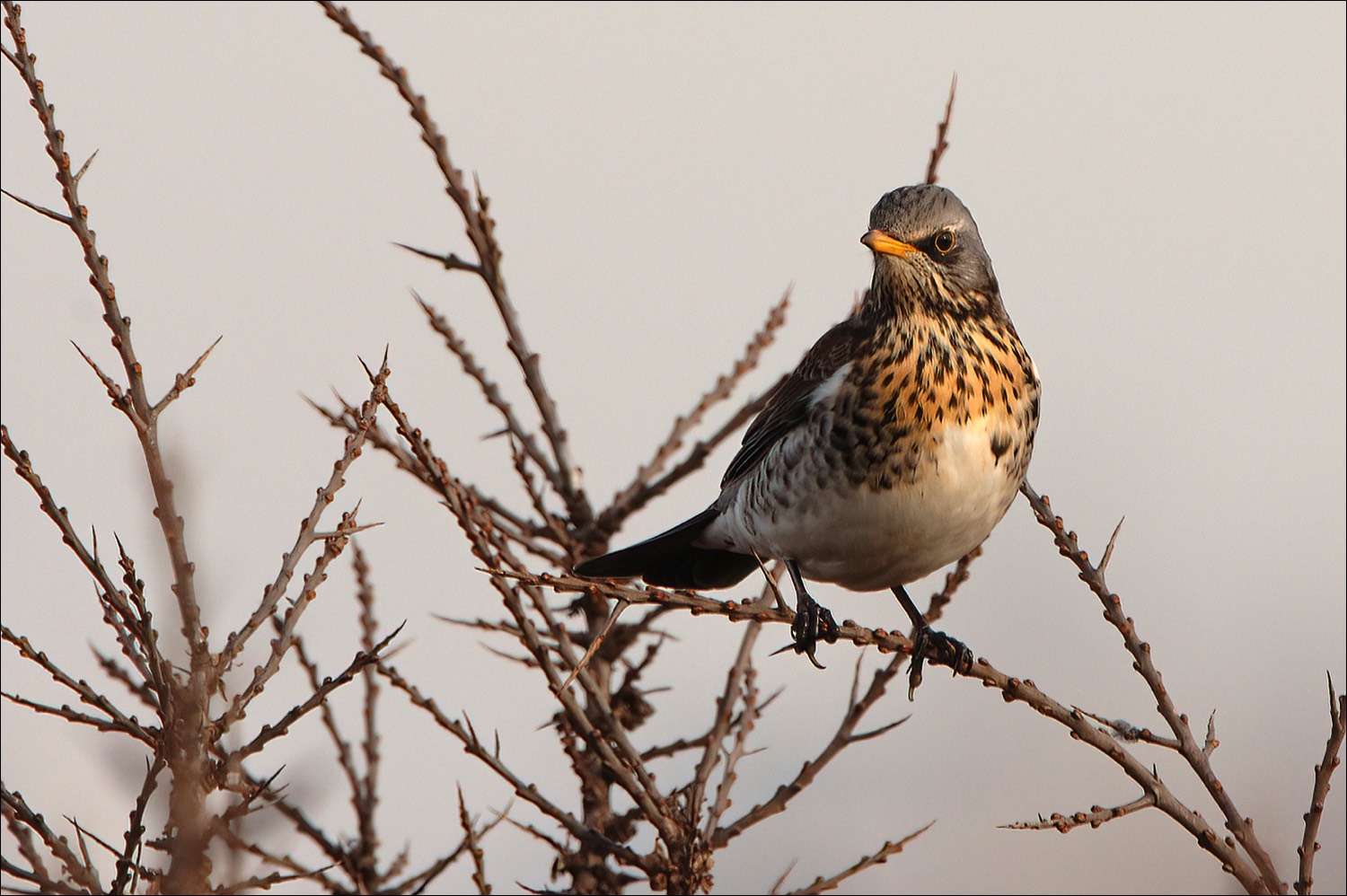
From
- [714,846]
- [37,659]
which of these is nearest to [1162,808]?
[714,846]

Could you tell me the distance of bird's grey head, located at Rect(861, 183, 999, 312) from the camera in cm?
463

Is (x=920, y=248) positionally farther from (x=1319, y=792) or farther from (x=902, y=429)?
(x=1319, y=792)

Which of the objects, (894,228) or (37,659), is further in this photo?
(894,228)

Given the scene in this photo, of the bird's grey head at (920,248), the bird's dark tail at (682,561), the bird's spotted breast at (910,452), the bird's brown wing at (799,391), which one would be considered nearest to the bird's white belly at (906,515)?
the bird's spotted breast at (910,452)

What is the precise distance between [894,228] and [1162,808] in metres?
2.22

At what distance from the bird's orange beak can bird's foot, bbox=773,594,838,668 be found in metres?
1.09

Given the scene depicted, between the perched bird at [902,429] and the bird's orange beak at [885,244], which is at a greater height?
the bird's orange beak at [885,244]

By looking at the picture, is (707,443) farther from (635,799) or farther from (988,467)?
(635,799)

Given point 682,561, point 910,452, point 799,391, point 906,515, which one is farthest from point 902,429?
point 682,561

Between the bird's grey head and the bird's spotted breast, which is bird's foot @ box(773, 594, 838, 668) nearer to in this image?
the bird's spotted breast

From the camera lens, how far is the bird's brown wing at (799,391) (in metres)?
4.70

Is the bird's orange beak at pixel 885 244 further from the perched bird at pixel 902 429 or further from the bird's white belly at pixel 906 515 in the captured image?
Result: the bird's white belly at pixel 906 515

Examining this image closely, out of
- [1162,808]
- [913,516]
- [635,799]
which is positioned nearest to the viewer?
[1162,808]

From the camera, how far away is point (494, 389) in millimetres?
4398
